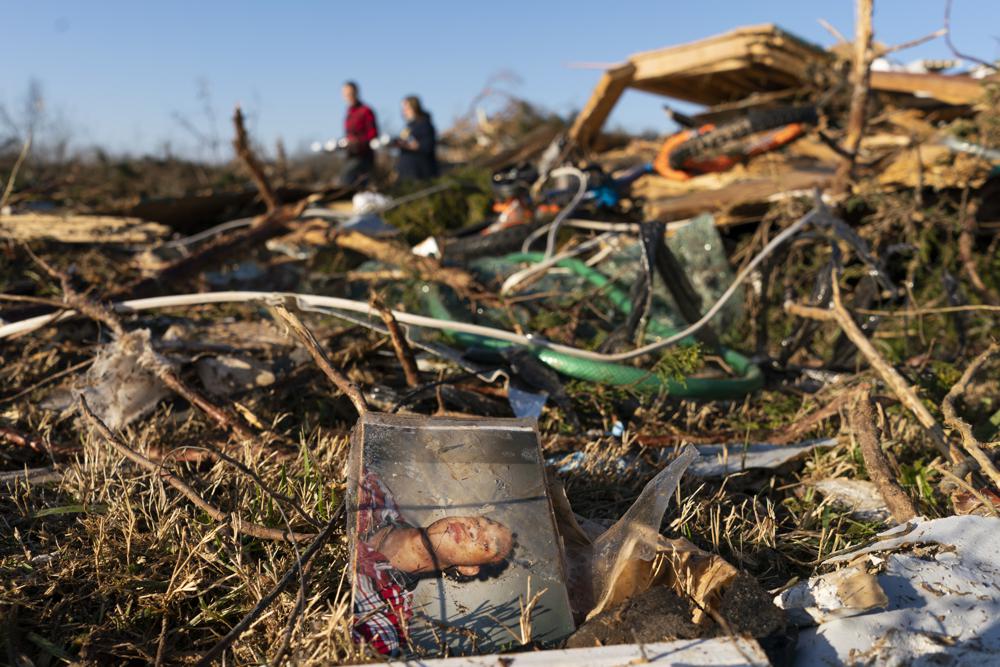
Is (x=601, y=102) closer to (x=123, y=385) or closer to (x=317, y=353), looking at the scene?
(x=123, y=385)

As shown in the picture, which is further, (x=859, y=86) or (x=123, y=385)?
(x=859, y=86)

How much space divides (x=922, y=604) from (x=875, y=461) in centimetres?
73

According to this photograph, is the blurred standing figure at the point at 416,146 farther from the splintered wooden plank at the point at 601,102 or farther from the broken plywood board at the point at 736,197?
the broken plywood board at the point at 736,197

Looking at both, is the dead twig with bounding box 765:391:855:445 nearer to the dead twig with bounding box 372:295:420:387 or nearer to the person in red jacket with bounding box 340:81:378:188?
the dead twig with bounding box 372:295:420:387

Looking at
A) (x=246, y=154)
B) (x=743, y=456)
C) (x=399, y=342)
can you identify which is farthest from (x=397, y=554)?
(x=246, y=154)

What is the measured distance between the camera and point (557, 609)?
62.0 inches

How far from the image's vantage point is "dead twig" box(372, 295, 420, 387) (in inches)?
93.7

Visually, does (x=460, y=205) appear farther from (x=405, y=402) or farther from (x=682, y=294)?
(x=405, y=402)

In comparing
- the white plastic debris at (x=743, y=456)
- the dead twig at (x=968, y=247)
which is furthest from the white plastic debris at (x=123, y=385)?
the dead twig at (x=968, y=247)

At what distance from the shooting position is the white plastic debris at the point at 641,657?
1332 millimetres

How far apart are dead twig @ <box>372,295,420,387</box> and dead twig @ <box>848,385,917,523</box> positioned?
144 centimetres

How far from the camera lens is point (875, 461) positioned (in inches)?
86.3

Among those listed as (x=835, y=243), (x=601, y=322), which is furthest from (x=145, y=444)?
(x=835, y=243)

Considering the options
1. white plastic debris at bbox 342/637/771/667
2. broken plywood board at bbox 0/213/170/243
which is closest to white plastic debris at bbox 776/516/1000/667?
white plastic debris at bbox 342/637/771/667
